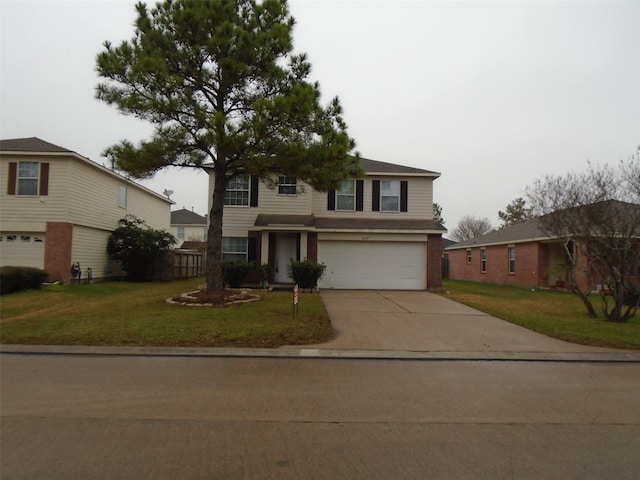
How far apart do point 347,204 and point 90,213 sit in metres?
11.9

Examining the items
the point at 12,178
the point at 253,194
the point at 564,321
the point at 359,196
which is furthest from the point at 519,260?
the point at 12,178

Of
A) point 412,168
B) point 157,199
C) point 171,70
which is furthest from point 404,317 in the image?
point 157,199

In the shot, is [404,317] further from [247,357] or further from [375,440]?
[375,440]

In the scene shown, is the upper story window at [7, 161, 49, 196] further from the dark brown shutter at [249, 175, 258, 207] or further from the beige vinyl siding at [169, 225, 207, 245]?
the beige vinyl siding at [169, 225, 207, 245]

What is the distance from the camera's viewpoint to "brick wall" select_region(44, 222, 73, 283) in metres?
17.7

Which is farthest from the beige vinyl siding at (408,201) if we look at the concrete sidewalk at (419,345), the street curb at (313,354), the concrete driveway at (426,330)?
the street curb at (313,354)

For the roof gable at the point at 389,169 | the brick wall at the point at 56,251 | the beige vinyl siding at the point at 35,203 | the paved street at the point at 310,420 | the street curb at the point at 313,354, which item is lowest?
the paved street at the point at 310,420

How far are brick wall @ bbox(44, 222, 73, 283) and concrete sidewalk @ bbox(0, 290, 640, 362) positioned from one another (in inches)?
444

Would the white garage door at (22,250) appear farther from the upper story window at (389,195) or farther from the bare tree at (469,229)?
the bare tree at (469,229)

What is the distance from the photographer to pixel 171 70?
11.6 meters

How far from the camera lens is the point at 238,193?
19.1 meters

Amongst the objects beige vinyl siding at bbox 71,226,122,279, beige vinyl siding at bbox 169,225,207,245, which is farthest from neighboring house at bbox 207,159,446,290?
beige vinyl siding at bbox 169,225,207,245

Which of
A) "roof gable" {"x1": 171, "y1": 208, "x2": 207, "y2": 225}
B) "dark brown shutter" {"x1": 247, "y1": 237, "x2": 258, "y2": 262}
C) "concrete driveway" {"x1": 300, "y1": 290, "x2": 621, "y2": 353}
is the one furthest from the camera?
"roof gable" {"x1": 171, "y1": 208, "x2": 207, "y2": 225}

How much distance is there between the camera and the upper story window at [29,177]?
17.8 meters
